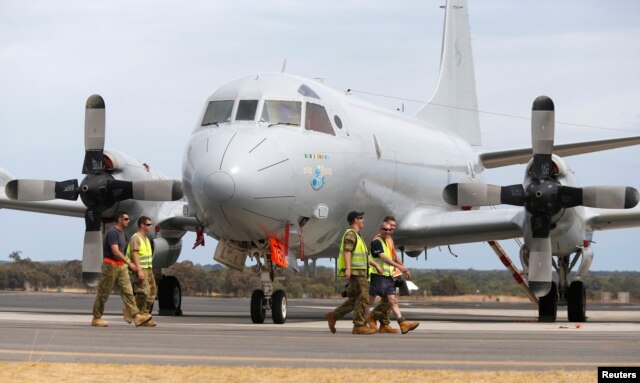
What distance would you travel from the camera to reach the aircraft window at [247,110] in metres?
20.0

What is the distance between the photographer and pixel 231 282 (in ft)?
156

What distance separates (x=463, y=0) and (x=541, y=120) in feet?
48.1

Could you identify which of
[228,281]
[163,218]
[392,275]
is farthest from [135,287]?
[228,281]

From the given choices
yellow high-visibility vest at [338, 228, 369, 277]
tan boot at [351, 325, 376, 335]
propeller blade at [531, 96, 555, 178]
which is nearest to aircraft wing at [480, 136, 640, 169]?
propeller blade at [531, 96, 555, 178]

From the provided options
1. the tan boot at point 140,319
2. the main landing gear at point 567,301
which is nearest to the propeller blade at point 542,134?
the main landing gear at point 567,301

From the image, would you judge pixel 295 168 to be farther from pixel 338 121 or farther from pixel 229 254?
pixel 338 121

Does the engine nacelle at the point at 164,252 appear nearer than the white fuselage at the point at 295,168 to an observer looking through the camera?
No

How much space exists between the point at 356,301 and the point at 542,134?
21.0ft

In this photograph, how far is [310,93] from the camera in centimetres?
2122

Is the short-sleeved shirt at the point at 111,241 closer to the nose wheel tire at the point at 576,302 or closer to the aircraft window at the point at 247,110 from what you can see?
the aircraft window at the point at 247,110

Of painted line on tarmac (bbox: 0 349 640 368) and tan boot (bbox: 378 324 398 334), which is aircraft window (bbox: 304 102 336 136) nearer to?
tan boot (bbox: 378 324 398 334)

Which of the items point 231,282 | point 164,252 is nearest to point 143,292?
point 164,252

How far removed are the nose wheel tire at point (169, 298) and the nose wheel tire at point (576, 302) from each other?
7.99 meters

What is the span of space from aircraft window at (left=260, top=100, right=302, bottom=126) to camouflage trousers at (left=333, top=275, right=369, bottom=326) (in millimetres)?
3967
